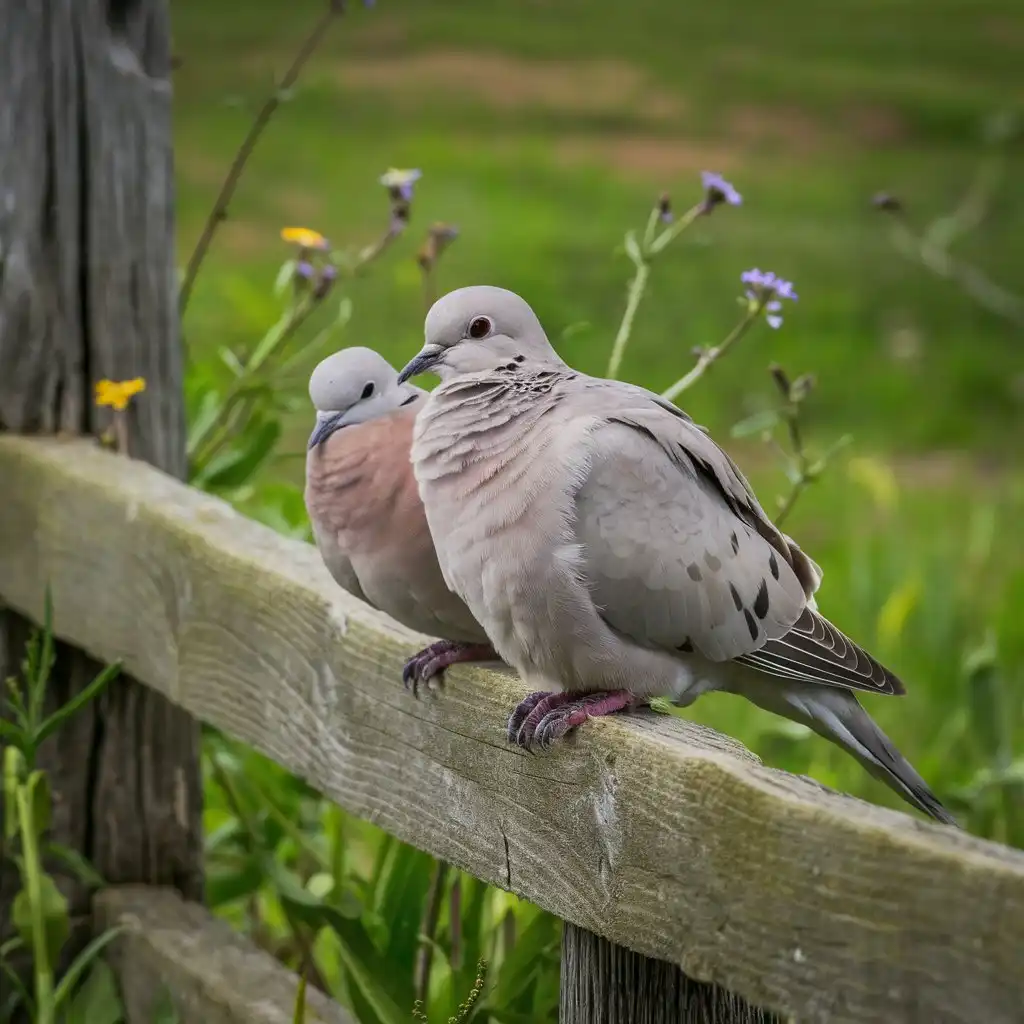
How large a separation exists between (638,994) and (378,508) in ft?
2.05

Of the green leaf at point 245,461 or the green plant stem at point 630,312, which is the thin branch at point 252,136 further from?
the green plant stem at point 630,312

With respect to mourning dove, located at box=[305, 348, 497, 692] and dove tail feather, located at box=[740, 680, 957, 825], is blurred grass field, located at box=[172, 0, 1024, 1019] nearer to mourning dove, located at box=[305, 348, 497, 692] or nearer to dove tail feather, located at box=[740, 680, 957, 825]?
mourning dove, located at box=[305, 348, 497, 692]

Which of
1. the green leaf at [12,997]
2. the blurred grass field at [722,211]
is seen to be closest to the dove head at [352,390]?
the blurred grass field at [722,211]

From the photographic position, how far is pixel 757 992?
4.00ft

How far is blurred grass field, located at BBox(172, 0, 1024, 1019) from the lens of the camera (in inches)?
140

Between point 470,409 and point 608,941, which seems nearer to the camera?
point 608,941

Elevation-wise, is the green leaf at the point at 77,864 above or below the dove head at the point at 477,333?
below

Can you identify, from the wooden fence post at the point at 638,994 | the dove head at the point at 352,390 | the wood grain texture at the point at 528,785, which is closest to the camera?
the wood grain texture at the point at 528,785

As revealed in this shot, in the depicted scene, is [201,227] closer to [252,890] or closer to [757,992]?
Answer: [252,890]

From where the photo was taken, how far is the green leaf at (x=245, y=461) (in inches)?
101

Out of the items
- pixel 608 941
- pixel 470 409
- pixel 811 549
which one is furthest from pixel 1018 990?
pixel 811 549

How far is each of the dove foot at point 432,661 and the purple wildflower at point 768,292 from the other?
0.52 metres

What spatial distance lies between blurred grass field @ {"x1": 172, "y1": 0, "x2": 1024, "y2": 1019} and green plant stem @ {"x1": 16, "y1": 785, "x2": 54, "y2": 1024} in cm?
89

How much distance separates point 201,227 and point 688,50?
4.68 m
